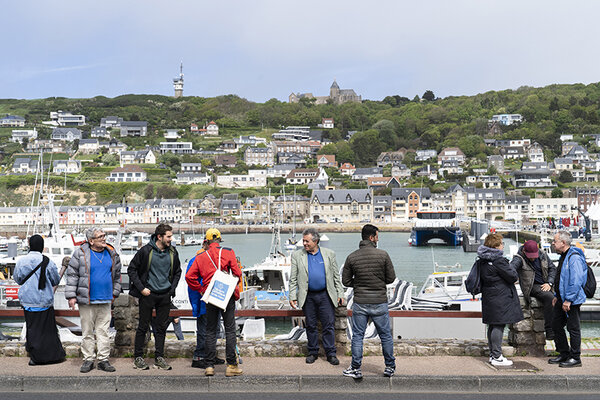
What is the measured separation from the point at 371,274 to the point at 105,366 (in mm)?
2839

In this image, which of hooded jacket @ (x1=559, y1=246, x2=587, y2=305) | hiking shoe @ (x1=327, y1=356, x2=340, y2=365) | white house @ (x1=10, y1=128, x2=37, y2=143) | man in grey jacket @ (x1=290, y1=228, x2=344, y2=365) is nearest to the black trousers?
man in grey jacket @ (x1=290, y1=228, x2=344, y2=365)

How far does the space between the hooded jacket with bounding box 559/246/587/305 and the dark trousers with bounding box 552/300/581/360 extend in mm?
138

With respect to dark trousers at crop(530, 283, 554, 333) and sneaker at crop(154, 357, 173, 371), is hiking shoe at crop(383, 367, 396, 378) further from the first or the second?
sneaker at crop(154, 357, 173, 371)

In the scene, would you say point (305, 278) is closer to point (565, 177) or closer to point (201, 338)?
point (201, 338)

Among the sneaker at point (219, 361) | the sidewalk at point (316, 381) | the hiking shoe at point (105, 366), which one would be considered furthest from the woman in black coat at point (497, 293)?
the hiking shoe at point (105, 366)

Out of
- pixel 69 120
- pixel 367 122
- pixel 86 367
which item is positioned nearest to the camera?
pixel 86 367

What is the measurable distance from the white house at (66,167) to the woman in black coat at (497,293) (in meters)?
124

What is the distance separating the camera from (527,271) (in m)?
6.96

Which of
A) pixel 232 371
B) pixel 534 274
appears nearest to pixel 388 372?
pixel 232 371

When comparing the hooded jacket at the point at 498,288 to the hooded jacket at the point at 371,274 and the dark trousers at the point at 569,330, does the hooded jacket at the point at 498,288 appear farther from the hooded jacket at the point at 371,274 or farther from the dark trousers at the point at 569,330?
the hooded jacket at the point at 371,274

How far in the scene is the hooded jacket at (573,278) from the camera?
655 cm

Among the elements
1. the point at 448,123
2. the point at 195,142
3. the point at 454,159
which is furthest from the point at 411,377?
the point at 448,123

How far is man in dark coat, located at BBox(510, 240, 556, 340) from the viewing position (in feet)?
22.7

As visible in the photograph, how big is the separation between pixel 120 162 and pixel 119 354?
425 feet
